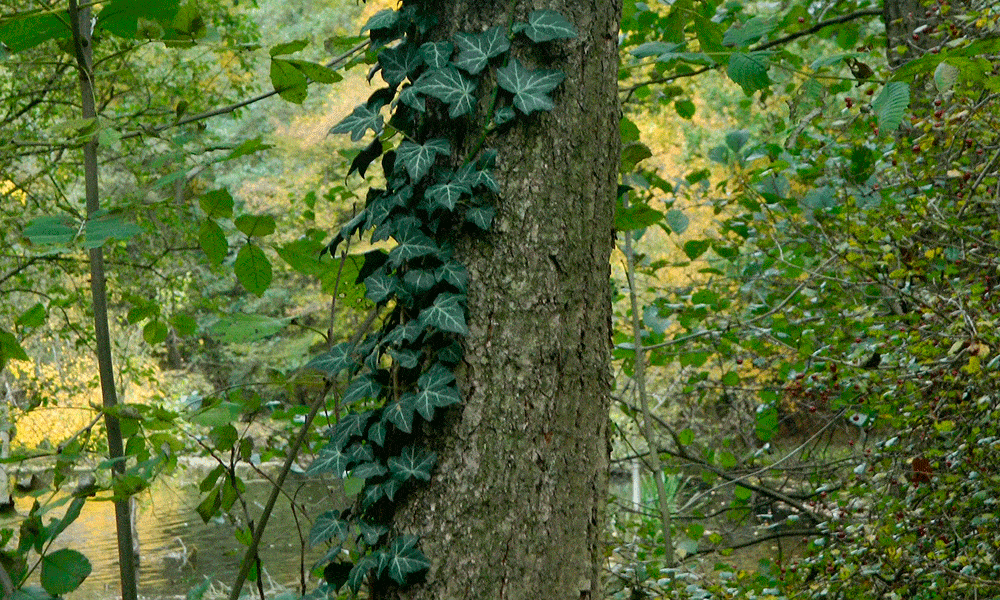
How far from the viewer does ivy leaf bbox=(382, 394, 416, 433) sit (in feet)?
4.36

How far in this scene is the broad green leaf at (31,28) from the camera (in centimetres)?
112

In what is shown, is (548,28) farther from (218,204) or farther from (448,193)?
(218,204)

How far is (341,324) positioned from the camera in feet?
54.0

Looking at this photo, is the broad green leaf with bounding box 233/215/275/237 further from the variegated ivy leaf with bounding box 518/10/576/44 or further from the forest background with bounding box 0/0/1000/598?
the variegated ivy leaf with bounding box 518/10/576/44

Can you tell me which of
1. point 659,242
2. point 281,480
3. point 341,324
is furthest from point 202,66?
point 341,324

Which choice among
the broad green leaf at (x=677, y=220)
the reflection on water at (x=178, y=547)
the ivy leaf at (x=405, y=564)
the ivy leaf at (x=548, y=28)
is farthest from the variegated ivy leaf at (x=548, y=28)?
the reflection on water at (x=178, y=547)

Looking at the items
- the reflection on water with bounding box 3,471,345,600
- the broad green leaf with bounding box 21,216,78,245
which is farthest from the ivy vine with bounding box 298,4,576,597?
the reflection on water with bounding box 3,471,345,600

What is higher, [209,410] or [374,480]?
[209,410]

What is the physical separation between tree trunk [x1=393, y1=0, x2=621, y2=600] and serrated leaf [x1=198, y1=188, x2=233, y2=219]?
0.38 meters

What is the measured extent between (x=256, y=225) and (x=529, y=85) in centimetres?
51

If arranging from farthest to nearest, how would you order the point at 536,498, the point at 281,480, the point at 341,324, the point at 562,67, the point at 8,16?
1. the point at 341,324
2. the point at 281,480
3. the point at 562,67
4. the point at 536,498
5. the point at 8,16

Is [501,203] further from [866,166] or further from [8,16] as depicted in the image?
[866,166]

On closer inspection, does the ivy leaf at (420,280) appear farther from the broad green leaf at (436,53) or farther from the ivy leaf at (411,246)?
the broad green leaf at (436,53)

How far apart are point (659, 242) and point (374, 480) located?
40.5ft
